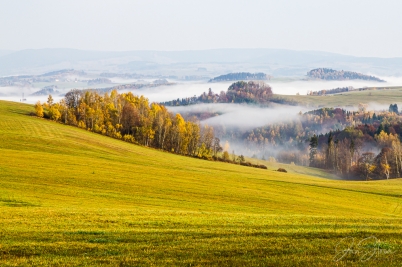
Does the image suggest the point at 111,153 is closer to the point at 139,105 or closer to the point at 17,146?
the point at 17,146

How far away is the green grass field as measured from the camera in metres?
16.9

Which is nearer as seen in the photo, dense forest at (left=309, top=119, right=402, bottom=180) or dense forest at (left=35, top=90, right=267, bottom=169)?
dense forest at (left=35, top=90, right=267, bottom=169)

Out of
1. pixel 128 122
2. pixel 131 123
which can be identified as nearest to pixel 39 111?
pixel 128 122

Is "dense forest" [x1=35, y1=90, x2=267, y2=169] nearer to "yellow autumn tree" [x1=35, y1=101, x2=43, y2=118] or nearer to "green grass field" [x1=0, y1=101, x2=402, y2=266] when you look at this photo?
"yellow autumn tree" [x1=35, y1=101, x2=43, y2=118]

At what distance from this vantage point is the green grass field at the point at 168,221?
666 inches

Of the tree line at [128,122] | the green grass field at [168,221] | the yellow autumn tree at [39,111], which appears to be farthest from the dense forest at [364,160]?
the yellow autumn tree at [39,111]

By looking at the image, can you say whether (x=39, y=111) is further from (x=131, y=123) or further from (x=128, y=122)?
(x=131, y=123)

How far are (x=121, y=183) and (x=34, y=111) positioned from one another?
291 feet

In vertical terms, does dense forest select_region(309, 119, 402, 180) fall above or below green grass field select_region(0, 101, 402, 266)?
below

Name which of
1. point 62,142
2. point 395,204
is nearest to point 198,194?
point 395,204

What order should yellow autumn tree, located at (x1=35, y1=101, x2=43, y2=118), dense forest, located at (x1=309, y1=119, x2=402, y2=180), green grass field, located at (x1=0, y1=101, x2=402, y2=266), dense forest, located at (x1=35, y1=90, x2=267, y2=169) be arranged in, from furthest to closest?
dense forest, located at (x1=309, y1=119, x2=402, y2=180) < dense forest, located at (x1=35, y1=90, x2=267, y2=169) < yellow autumn tree, located at (x1=35, y1=101, x2=43, y2=118) < green grass field, located at (x1=0, y1=101, x2=402, y2=266)

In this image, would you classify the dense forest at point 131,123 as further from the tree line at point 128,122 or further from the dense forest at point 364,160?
the dense forest at point 364,160

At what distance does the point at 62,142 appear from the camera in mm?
86625

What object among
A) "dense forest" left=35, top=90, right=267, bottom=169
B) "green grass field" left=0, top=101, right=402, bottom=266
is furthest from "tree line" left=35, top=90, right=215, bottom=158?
"green grass field" left=0, top=101, right=402, bottom=266
